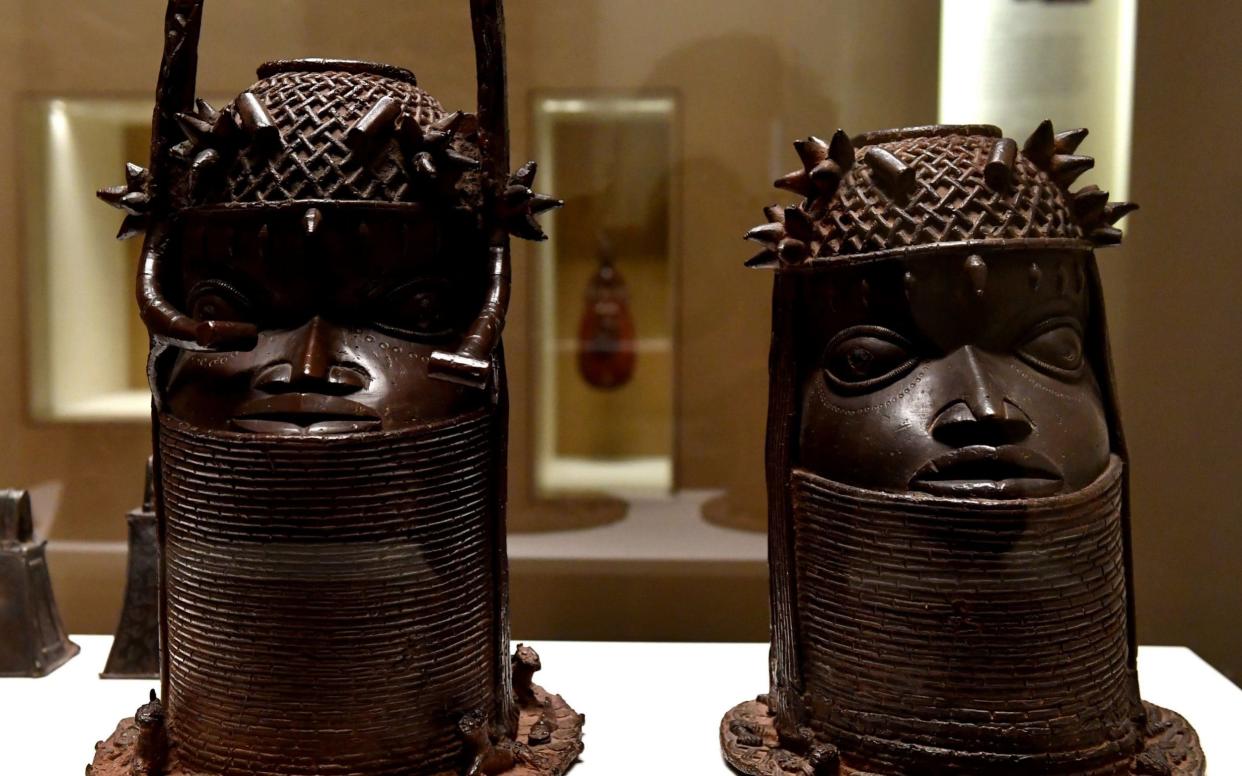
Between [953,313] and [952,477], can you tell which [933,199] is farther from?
[952,477]

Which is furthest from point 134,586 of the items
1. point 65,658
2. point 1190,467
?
point 1190,467

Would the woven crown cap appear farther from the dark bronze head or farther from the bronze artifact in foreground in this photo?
the bronze artifact in foreground

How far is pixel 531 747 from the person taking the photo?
5.35 ft

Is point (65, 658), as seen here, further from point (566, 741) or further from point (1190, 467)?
point (1190, 467)

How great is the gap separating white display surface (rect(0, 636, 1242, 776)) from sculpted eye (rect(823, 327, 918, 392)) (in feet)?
2.06

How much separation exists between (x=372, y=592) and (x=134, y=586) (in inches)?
33.7

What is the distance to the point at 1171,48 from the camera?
90.7 inches

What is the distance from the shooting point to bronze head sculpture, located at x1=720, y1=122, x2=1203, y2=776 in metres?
1.43

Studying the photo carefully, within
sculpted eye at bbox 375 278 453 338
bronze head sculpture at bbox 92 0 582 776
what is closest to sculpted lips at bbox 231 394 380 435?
bronze head sculpture at bbox 92 0 582 776

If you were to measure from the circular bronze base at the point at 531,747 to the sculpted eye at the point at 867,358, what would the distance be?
2.27 feet

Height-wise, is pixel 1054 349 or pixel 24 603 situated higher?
pixel 1054 349

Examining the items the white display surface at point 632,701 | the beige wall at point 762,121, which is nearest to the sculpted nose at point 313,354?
the white display surface at point 632,701

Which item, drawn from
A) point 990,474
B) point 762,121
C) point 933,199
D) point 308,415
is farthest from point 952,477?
point 762,121

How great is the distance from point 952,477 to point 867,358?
0.21 meters
